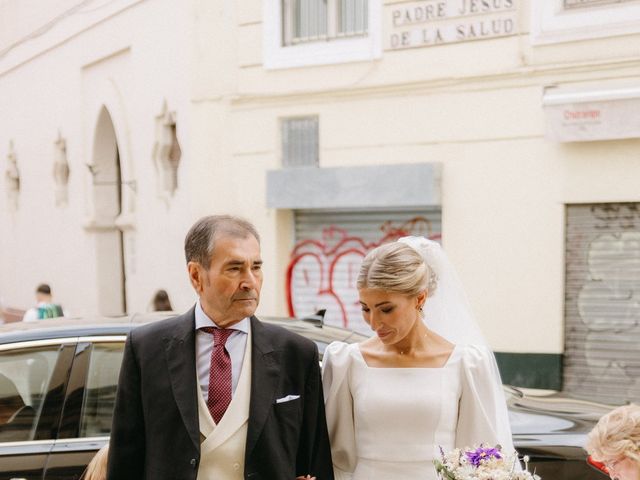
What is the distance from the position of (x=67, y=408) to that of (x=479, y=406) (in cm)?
222

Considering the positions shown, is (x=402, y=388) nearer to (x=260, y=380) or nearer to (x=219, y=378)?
(x=260, y=380)

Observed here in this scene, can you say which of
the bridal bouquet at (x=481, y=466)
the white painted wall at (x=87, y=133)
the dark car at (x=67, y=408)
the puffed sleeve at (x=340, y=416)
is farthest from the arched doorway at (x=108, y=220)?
the bridal bouquet at (x=481, y=466)

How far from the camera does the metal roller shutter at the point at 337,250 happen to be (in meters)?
9.96

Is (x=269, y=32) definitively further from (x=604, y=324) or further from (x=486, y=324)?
(x=604, y=324)

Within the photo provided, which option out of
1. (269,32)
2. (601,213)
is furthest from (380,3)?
(601,213)

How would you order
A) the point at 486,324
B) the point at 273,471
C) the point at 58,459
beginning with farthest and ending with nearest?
1. the point at 486,324
2. the point at 58,459
3. the point at 273,471

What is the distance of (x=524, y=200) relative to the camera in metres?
8.91

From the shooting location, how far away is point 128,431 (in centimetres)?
267

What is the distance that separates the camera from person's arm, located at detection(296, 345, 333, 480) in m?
2.72

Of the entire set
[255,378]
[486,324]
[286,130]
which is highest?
[286,130]

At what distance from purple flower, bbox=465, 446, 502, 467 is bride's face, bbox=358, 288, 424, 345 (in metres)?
0.52

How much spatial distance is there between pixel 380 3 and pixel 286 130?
6.63ft

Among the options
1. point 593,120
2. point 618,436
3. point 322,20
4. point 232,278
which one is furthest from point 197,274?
point 322,20

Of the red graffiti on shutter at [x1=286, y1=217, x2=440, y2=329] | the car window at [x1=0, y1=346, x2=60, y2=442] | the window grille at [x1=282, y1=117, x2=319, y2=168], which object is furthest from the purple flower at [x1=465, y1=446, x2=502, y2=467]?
the window grille at [x1=282, y1=117, x2=319, y2=168]
